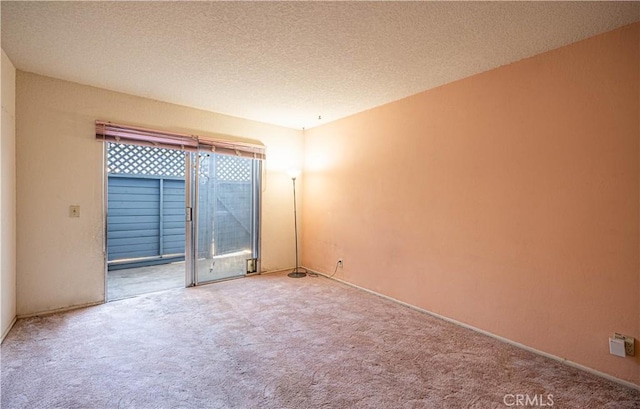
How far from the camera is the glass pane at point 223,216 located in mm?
3742

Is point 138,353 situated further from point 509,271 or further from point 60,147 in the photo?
point 509,271

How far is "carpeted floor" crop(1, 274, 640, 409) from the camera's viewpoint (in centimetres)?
163

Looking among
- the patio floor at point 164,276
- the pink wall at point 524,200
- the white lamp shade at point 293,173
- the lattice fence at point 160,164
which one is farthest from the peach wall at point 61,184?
the pink wall at point 524,200

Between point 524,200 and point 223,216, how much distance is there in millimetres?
3375

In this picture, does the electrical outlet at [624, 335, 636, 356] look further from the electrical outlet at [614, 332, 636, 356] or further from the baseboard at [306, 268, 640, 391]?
the baseboard at [306, 268, 640, 391]

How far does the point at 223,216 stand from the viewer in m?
3.94

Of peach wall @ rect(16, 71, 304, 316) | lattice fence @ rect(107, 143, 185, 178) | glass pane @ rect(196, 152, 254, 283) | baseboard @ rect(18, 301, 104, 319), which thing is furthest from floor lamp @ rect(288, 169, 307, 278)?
baseboard @ rect(18, 301, 104, 319)

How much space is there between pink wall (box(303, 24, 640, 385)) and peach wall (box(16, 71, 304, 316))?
2.95 meters

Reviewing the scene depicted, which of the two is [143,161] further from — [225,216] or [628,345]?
[628,345]

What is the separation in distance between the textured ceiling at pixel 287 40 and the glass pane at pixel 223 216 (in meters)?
1.15

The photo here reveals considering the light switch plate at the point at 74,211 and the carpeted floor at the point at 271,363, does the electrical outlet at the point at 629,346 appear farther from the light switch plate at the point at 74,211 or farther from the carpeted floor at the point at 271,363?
the light switch plate at the point at 74,211

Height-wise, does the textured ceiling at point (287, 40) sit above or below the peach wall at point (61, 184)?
above

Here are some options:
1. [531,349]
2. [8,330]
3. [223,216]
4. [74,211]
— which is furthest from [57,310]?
[531,349]

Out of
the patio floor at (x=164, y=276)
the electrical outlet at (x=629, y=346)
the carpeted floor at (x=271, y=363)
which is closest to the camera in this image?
the carpeted floor at (x=271, y=363)
